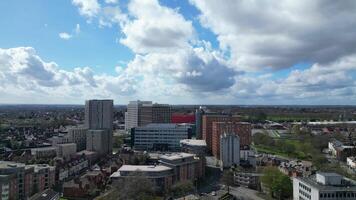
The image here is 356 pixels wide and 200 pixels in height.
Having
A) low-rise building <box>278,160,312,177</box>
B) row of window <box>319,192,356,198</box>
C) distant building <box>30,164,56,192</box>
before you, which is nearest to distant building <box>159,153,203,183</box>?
low-rise building <box>278,160,312,177</box>

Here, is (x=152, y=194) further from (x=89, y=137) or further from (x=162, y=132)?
(x=162, y=132)

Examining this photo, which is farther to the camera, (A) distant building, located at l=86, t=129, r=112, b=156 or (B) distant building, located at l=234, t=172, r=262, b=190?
(A) distant building, located at l=86, t=129, r=112, b=156

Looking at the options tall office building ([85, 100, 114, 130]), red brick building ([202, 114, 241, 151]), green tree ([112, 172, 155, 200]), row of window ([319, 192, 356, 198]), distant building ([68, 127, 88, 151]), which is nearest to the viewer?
row of window ([319, 192, 356, 198])

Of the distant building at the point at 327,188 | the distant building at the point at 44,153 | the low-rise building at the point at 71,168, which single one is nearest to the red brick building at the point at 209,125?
the low-rise building at the point at 71,168

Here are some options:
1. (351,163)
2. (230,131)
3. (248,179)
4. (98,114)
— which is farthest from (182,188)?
(98,114)

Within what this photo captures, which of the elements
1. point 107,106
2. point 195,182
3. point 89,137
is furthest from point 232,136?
point 107,106

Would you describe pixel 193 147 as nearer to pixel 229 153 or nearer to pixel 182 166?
pixel 229 153

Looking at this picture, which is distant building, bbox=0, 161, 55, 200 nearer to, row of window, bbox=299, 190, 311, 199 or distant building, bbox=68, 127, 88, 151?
row of window, bbox=299, 190, 311, 199
